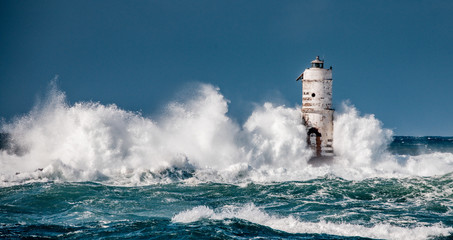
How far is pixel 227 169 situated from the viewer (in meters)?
24.3

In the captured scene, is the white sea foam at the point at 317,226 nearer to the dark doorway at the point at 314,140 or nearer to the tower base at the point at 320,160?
the tower base at the point at 320,160

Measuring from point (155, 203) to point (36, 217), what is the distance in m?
3.83

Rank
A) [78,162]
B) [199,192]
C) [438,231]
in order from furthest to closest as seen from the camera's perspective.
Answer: [78,162]
[199,192]
[438,231]

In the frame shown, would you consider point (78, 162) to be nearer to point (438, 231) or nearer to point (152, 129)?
point (152, 129)

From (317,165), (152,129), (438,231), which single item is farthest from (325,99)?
(438,231)

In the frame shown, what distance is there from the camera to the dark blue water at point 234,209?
535 inches

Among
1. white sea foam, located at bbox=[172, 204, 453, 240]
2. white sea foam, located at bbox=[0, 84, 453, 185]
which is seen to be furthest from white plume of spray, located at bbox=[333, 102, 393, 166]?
white sea foam, located at bbox=[172, 204, 453, 240]

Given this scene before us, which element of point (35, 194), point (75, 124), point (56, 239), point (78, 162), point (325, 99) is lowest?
point (56, 239)

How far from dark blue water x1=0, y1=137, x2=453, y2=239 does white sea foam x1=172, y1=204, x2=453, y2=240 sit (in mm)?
24

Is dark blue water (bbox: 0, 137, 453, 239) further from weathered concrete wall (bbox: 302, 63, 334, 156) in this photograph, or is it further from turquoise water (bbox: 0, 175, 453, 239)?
weathered concrete wall (bbox: 302, 63, 334, 156)

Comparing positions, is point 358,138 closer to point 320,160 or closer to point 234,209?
point 320,160

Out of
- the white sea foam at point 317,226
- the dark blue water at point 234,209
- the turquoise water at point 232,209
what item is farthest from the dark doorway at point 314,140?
the white sea foam at point 317,226

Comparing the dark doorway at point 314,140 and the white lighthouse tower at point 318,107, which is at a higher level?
the white lighthouse tower at point 318,107

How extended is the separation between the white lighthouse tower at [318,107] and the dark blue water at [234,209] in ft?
16.0
